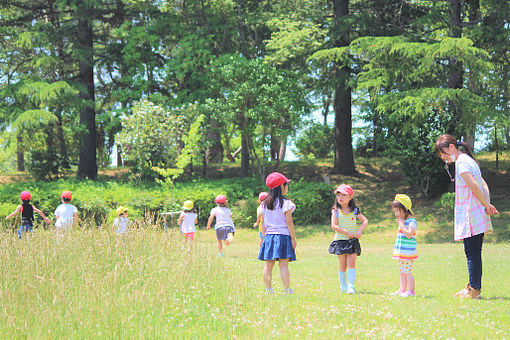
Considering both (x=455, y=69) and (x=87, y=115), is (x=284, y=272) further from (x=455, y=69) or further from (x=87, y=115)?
(x=87, y=115)

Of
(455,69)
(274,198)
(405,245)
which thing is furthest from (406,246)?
(455,69)

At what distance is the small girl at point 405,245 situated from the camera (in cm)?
704

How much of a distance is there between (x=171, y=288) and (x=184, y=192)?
14677mm

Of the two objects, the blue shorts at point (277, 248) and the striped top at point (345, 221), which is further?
the striped top at point (345, 221)

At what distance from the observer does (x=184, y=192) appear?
67.6 feet

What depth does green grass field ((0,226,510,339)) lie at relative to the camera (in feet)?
15.6

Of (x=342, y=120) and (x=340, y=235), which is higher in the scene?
(x=342, y=120)

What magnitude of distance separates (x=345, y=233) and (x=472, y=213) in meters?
1.73

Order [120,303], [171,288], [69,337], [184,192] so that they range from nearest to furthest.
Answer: [69,337]
[120,303]
[171,288]
[184,192]

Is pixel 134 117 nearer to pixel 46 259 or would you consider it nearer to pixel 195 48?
pixel 195 48

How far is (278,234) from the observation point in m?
6.74

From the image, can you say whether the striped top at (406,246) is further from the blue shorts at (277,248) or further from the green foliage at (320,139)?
the green foliage at (320,139)

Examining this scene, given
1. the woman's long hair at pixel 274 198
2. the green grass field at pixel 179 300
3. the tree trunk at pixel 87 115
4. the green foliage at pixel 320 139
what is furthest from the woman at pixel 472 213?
the green foliage at pixel 320 139

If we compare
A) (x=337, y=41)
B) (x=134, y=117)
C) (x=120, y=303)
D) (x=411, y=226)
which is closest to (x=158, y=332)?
(x=120, y=303)
